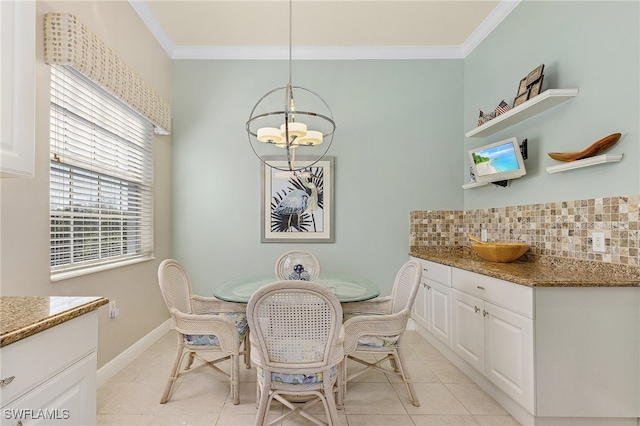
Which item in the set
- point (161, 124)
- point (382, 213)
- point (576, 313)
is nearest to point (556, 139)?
point (576, 313)

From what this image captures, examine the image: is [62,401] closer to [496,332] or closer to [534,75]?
[496,332]

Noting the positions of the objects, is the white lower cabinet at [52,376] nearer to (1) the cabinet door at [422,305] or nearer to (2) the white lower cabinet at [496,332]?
(2) the white lower cabinet at [496,332]

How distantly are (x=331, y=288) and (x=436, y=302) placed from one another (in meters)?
1.21

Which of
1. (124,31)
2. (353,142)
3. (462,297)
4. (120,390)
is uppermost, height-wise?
(124,31)

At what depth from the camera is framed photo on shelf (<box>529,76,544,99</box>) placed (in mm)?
2426

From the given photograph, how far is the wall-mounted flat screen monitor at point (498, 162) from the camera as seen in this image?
2682 mm

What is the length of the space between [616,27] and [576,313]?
1.71 metres

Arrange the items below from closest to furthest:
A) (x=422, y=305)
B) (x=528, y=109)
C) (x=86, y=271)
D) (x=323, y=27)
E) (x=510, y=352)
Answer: (x=510, y=352)
(x=86, y=271)
(x=528, y=109)
(x=323, y=27)
(x=422, y=305)

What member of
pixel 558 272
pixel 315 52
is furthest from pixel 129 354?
pixel 315 52

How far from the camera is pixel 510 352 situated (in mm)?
2008

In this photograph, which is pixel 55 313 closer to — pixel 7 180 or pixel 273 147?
pixel 7 180

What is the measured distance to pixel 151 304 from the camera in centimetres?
324

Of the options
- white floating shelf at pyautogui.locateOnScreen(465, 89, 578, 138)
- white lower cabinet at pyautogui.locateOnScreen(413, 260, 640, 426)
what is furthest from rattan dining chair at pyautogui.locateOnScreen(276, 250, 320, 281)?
white floating shelf at pyautogui.locateOnScreen(465, 89, 578, 138)

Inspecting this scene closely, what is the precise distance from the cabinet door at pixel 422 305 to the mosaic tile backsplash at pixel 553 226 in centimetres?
53
